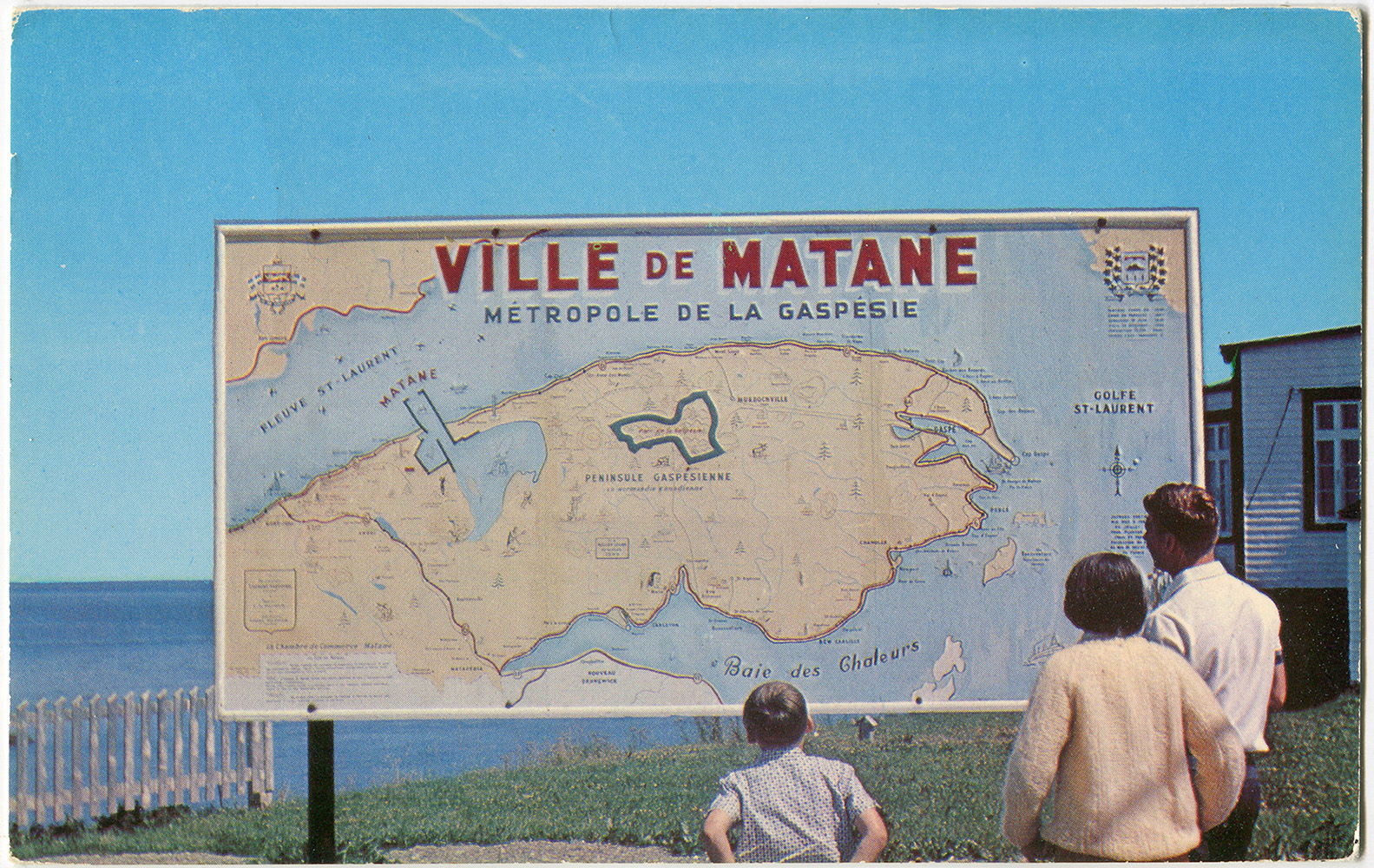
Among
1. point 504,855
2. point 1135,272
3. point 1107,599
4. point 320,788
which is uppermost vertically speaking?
point 1135,272

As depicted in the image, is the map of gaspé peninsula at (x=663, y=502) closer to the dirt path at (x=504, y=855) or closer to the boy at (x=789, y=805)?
the boy at (x=789, y=805)

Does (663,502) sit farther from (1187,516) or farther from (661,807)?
(661,807)

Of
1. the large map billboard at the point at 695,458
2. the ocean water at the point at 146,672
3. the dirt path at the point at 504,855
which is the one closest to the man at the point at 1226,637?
the large map billboard at the point at 695,458

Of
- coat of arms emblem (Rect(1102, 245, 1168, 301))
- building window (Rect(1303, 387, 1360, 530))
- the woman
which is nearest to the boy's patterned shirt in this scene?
the woman

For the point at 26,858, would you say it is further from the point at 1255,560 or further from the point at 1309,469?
the point at 1309,469

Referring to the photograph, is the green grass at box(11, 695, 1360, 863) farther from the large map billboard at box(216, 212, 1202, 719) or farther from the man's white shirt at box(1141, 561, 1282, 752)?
the large map billboard at box(216, 212, 1202, 719)

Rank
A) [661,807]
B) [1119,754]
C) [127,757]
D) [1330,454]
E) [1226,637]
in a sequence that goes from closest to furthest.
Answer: [1119,754] < [1226,637] < [1330,454] < [661,807] < [127,757]

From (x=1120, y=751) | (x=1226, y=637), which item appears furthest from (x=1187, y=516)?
(x=1120, y=751)
